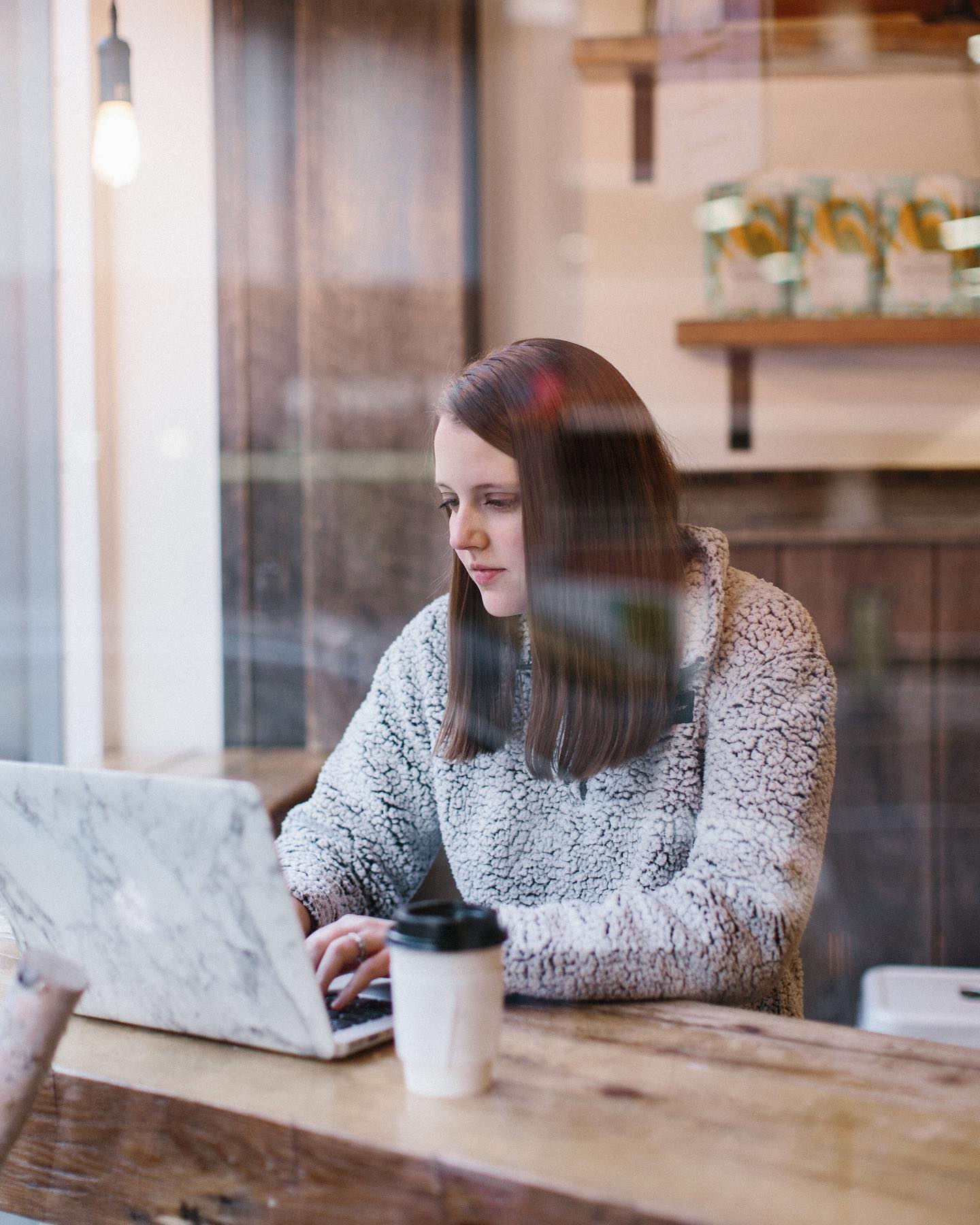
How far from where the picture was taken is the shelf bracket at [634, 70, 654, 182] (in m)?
2.47

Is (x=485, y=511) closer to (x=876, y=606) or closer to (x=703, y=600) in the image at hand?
(x=703, y=600)

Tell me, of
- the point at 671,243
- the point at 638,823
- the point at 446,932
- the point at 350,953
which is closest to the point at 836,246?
the point at 671,243

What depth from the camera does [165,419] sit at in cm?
231

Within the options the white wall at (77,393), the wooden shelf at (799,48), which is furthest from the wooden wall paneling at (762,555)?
the white wall at (77,393)

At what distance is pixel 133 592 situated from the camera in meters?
2.29

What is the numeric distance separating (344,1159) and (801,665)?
66 cm

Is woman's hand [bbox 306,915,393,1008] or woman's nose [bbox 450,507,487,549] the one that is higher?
woman's nose [bbox 450,507,487,549]

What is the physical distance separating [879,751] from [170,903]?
1.77 m

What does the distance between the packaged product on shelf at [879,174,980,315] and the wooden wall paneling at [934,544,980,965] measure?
1.65 ft

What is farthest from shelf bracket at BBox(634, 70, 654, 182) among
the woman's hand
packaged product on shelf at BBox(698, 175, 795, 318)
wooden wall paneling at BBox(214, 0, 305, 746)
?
the woman's hand

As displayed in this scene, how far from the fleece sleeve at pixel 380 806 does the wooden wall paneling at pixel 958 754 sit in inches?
49.1

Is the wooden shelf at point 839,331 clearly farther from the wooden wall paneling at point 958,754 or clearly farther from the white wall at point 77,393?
the white wall at point 77,393

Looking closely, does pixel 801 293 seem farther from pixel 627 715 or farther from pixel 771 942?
pixel 771 942

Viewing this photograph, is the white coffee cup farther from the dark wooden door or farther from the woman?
the dark wooden door
